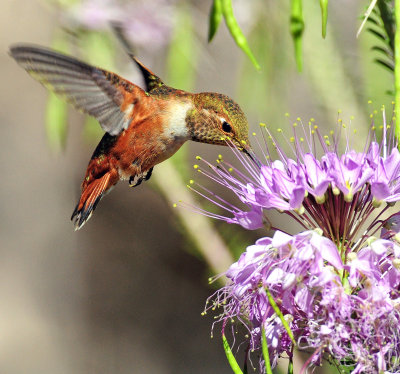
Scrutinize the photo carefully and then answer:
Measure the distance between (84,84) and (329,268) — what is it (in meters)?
0.50

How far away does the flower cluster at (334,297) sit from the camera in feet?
2.66

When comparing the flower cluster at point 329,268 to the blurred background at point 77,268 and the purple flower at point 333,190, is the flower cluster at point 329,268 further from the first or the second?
the blurred background at point 77,268

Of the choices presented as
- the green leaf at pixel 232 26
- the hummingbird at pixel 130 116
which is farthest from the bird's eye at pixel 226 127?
the green leaf at pixel 232 26

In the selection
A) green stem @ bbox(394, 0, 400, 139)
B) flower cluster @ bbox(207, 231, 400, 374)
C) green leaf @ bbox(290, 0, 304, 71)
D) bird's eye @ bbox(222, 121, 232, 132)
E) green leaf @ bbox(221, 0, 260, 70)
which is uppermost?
green leaf @ bbox(221, 0, 260, 70)

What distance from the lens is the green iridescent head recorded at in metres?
1.08

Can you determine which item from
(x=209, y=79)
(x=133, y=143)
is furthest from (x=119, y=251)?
(x=133, y=143)

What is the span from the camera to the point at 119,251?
2928 millimetres

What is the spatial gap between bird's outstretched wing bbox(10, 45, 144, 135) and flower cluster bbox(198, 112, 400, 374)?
332mm

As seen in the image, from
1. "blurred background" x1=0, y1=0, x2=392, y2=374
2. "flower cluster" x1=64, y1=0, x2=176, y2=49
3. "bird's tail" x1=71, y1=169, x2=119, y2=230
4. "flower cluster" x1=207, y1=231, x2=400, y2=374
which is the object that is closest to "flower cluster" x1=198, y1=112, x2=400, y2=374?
"flower cluster" x1=207, y1=231, x2=400, y2=374

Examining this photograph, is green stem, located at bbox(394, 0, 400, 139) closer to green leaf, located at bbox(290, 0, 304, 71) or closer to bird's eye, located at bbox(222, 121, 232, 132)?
green leaf, located at bbox(290, 0, 304, 71)

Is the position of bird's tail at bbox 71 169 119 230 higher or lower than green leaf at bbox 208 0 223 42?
lower

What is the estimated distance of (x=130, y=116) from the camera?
3.98 feet

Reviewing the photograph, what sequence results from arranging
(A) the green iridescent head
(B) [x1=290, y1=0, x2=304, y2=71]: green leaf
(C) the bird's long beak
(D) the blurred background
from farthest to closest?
(D) the blurred background, (A) the green iridescent head, (C) the bird's long beak, (B) [x1=290, y1=0, x2=304, y2=71]: green leaf

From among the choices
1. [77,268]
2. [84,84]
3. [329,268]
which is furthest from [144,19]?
[77,268]
